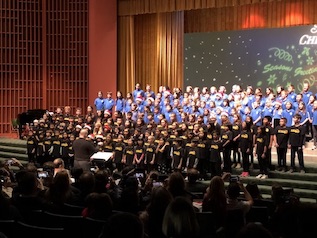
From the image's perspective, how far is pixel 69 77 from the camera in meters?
20.6

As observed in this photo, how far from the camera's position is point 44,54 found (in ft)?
67.2

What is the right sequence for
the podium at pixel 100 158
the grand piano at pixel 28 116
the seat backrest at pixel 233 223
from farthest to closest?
1. the grand piano at pixel 28 116
2. the podium at pixel 100 158
3. the seat backrest at pixel 233 223

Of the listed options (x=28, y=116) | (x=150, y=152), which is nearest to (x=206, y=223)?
(x=150, y=152)

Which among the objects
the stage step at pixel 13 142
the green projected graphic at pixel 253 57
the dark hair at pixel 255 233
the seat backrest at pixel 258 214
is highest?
the green projected graphic at pixel 253 57

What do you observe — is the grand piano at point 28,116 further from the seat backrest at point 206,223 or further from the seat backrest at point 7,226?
the seat backrest at point 7,226

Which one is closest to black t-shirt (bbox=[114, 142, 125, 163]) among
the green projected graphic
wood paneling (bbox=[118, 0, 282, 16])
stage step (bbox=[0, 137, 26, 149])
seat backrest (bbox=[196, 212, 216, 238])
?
stage step (bbox=[0, 137, 26, 149])

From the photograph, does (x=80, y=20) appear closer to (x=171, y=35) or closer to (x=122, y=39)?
(x=122, y=39)

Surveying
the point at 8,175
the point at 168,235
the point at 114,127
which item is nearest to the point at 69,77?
the point at 114,127

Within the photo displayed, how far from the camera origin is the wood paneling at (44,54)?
20.2m

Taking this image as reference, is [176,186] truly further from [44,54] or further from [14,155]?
[44,54]

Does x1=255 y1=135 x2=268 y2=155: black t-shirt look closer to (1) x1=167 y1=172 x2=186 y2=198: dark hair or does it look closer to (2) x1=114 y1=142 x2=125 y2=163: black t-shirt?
(2) x1=114 y1=142 x2=125 y2=163: black t-shirt

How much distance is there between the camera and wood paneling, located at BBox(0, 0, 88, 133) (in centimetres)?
2020

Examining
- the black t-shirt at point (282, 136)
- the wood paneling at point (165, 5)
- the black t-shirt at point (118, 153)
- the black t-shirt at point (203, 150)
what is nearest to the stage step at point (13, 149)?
the black t-shirt at point (118, 153)

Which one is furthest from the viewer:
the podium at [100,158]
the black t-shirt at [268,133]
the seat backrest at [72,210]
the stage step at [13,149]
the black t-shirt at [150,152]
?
the stage step at [13,149]
